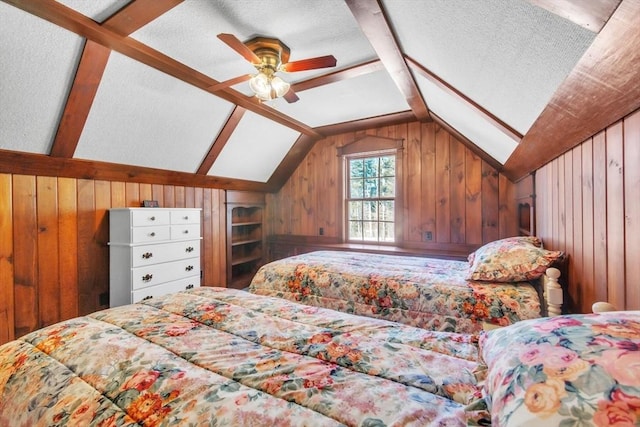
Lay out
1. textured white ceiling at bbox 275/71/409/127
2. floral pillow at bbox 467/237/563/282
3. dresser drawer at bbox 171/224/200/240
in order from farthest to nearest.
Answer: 1. dresser drawer at bbox 171/224/200/240
2. textured white ceiling at bbox 275/71/409/127
3. floral pillow at bbox 467/237/563/282

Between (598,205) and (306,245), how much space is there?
3.53 m

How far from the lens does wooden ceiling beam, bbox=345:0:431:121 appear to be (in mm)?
1508

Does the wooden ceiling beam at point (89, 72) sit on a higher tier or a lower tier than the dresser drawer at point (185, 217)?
higher

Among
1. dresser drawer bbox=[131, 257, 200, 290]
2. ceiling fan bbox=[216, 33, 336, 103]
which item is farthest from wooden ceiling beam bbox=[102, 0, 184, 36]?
dresser drawer bbox=[131, 257, 200, 290]

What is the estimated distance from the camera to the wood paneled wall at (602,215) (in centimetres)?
96

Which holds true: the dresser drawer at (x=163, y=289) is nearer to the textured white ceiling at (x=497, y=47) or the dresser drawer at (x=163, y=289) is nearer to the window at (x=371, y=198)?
the window at (x=371, y=198)

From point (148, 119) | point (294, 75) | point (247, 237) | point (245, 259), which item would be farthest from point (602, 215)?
point (247, 237)

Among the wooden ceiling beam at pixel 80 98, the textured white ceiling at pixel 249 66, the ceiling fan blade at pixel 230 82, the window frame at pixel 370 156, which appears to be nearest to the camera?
the textured white ceiling at pixel 249 66

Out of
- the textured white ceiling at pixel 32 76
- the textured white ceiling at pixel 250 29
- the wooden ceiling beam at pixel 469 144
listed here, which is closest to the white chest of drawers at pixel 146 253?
the textured white ceiling at pixel 32 76

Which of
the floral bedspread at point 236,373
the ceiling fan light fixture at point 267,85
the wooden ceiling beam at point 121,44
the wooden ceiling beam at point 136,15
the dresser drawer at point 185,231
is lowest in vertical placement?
the floral bedspread at point 236,373

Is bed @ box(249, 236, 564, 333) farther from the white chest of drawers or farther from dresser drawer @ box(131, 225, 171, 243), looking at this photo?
dresser drawer @ box(131, 225, 171, 243)

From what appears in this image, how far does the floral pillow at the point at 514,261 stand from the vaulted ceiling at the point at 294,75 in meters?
0.59

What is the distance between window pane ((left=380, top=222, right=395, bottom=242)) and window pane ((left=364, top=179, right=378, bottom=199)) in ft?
1.40

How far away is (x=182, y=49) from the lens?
204 centimetres
